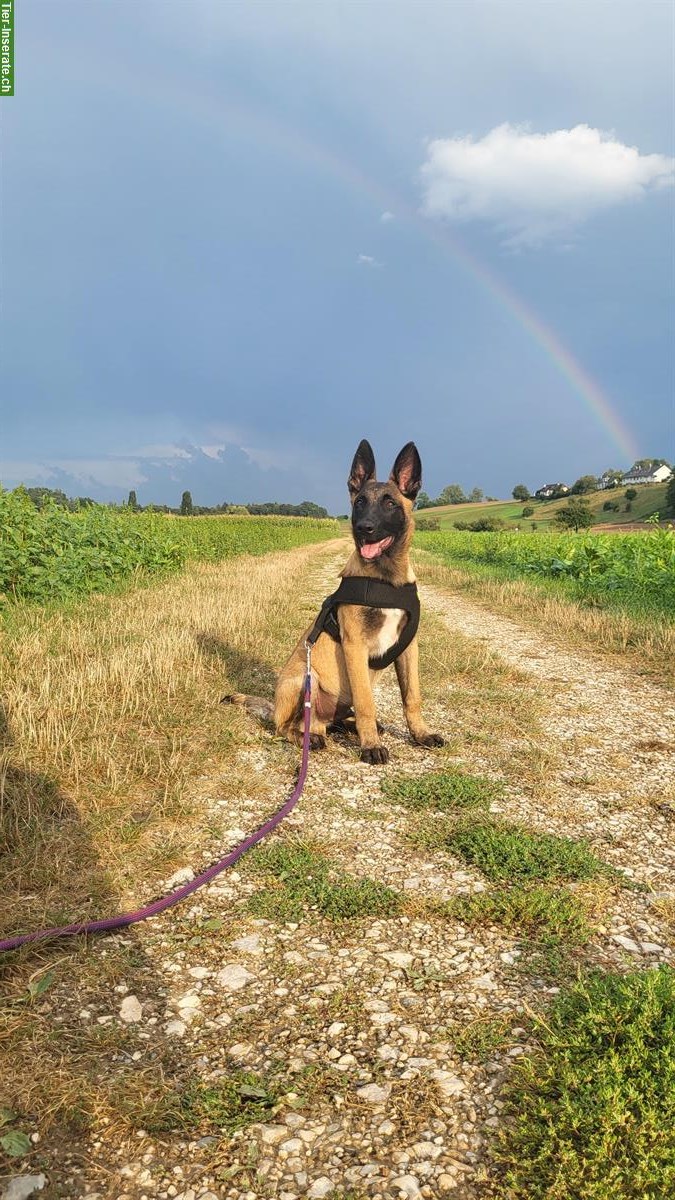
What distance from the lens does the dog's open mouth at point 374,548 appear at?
16.3ft

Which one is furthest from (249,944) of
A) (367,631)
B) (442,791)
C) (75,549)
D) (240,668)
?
(75,549)

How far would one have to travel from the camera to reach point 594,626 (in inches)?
411

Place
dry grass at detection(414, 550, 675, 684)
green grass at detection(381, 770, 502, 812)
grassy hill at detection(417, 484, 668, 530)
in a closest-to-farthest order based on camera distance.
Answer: green grass at detection(381, 770, 502, 812) < dry grass at detection(414, 550, 675, 684) < grassy hill at detection(417, 484, 668, 530)

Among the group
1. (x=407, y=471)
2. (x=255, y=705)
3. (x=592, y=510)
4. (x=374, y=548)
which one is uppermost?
(x=592, y=510)

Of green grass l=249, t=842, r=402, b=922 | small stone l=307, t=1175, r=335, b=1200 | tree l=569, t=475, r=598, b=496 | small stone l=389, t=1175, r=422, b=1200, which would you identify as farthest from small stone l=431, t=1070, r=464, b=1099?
tree l=569, t=475, r=598, b=496

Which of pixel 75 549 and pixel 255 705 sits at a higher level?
pixel 75 549

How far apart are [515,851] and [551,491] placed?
375ft

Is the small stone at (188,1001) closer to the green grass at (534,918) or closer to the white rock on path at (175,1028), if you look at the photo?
the white rock on path at (175,1028)

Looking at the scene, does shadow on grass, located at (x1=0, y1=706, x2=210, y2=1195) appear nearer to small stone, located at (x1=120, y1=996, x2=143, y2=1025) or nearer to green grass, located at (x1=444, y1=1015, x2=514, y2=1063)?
small stone, located at (x1=120, y1=996, x2=143, y2=1025)

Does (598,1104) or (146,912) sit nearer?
(598,1104)

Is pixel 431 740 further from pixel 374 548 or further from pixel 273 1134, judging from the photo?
pixel 273 1134

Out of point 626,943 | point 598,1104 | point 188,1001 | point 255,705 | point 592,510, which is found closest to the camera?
point 598,1104

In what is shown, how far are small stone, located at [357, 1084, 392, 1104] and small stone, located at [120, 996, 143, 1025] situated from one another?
88 cm

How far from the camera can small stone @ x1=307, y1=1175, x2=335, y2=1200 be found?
1.71 meters
